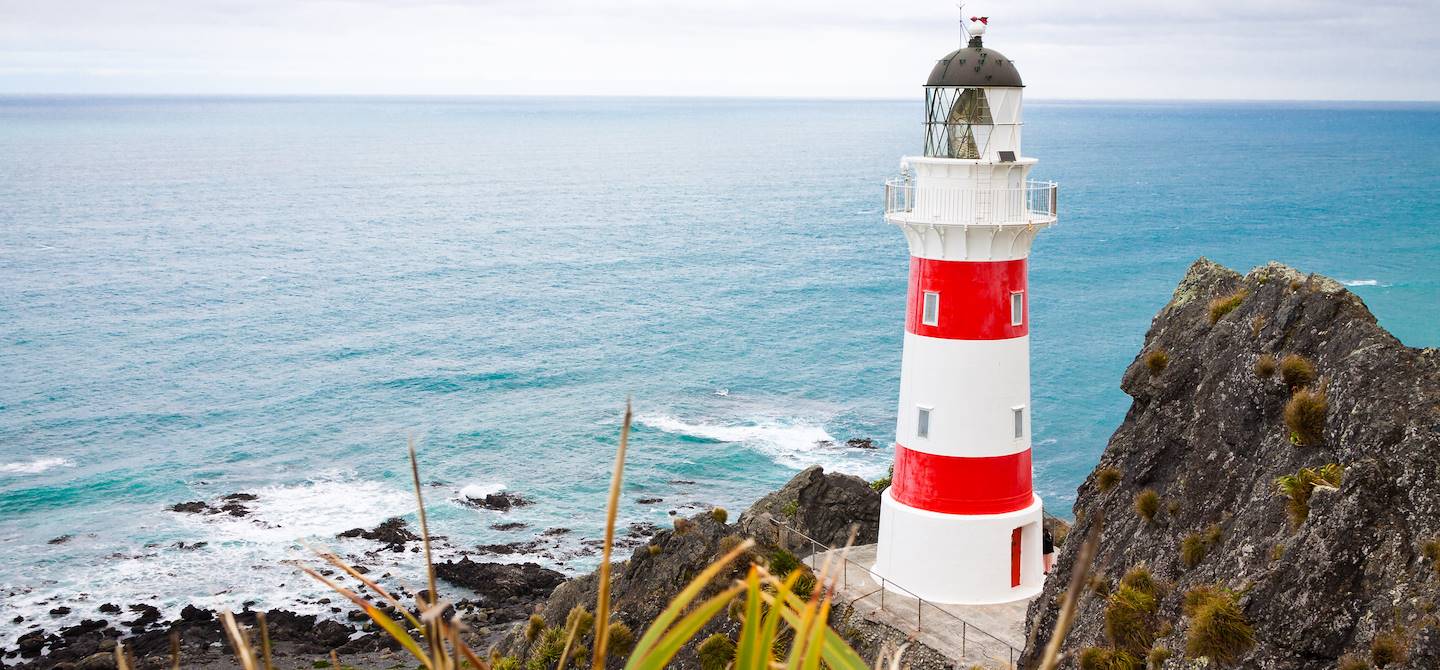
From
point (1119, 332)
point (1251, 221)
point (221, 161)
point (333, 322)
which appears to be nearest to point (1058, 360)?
point (1119, 332)

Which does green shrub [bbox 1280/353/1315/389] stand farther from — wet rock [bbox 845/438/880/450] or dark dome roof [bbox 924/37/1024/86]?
wet rock [bbox 845/438/880/450]

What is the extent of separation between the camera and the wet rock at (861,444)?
52.0m

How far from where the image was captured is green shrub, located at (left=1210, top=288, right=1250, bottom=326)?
18391 mm

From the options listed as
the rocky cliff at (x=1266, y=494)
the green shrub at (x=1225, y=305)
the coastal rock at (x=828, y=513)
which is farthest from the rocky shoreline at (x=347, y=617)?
the green shrub at (x=1225, y=305)

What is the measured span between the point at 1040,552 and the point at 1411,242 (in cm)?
9530

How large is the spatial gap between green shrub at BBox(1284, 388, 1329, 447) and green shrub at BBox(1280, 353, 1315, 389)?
0.55 meters

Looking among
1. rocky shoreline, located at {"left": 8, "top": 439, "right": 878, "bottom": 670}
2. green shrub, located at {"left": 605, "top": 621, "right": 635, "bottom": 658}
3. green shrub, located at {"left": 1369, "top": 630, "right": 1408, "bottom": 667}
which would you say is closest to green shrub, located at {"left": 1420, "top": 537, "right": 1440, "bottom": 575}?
green shrub, located at {"left": 1369, "top": 630, "right": 1408, "bottom": 667}

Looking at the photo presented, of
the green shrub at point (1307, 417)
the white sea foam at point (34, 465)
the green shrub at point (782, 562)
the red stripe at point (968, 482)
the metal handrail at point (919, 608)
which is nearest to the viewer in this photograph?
the green shrub at point (1307, 417)

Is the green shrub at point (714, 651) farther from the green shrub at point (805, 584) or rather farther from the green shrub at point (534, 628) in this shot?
the green shrub at point (534, 628)

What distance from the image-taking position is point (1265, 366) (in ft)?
53.3

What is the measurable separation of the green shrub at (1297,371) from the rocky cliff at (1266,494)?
0.02 m

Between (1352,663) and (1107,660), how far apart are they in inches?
141

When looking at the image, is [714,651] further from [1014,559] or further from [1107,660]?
[1107,660]

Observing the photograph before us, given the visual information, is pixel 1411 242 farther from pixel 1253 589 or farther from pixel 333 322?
pixel 1253 589
